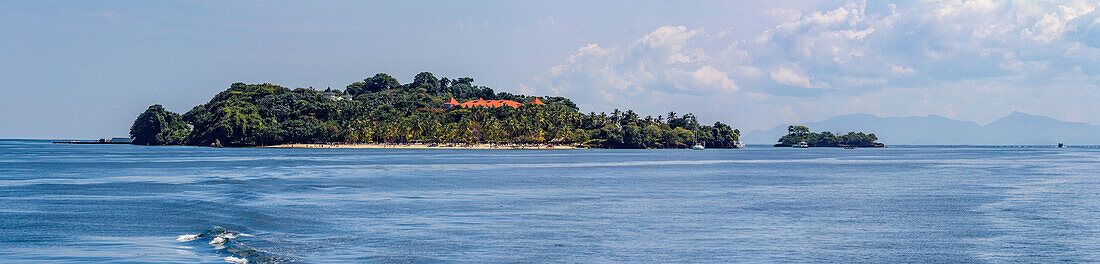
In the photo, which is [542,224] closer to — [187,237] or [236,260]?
[236,260]

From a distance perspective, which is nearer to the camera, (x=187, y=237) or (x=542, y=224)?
(x=187, y=237)

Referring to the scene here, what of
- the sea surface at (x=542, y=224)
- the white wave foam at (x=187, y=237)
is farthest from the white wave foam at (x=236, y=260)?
the white wave foam at (x=187, y=237)

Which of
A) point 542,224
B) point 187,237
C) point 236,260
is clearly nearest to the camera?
point 236,260

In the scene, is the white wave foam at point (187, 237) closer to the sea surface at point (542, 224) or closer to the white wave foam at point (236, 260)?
the sea surface at point (542, 224)

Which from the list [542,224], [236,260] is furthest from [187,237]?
[542,224]

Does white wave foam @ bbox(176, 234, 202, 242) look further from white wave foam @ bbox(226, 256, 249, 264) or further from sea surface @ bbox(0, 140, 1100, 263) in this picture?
white wave foam @ bbox(226, 256, 249, 264)

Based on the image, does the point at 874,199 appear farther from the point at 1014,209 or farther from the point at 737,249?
the point at 737,249

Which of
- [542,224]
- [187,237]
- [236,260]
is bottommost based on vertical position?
[236,260]

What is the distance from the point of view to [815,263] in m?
24.6

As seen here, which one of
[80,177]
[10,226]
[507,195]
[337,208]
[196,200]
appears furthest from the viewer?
[80,177]

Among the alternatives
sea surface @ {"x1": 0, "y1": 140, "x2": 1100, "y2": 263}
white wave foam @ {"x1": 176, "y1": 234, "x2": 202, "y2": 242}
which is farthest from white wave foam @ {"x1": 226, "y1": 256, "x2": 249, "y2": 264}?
white wave foam @ {"x1": 176, "y1": 234, "x2": 202, "y2": 242}

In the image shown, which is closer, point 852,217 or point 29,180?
point 852,217

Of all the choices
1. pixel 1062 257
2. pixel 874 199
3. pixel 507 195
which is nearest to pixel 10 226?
pixel 507 195

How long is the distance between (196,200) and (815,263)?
1346 inches
